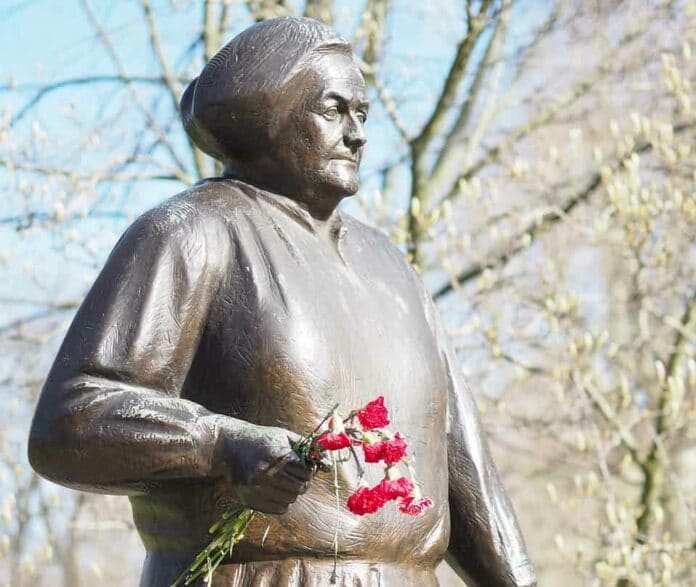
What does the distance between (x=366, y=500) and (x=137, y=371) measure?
564mm

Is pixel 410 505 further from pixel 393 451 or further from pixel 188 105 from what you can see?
pixel 188 105

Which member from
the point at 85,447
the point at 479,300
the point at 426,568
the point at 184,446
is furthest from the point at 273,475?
the point at 479,300

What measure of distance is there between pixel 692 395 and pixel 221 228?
8.24 metres

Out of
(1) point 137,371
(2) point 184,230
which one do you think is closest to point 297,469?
(1) point 137,371

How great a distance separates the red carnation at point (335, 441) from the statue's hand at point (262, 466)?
0.33 feet

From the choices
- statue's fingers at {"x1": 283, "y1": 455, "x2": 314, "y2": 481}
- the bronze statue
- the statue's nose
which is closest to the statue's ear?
the bronze statue

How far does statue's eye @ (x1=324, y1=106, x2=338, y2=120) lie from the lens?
10.8ft

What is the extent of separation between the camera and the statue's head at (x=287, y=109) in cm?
327

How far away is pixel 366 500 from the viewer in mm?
2701

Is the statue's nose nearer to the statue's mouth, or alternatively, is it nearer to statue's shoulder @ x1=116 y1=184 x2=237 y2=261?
the statue's mouth

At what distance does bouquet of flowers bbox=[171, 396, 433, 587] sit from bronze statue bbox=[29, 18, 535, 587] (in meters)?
0.04

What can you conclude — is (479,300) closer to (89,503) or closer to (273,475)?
(89,503)

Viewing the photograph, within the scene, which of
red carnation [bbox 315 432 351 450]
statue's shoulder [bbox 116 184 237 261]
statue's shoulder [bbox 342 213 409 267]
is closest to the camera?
red carnation [bbox 315 432 351 450]

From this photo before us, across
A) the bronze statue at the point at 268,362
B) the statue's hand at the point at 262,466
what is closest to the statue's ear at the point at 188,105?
the bronze statue at the point at 268,362
